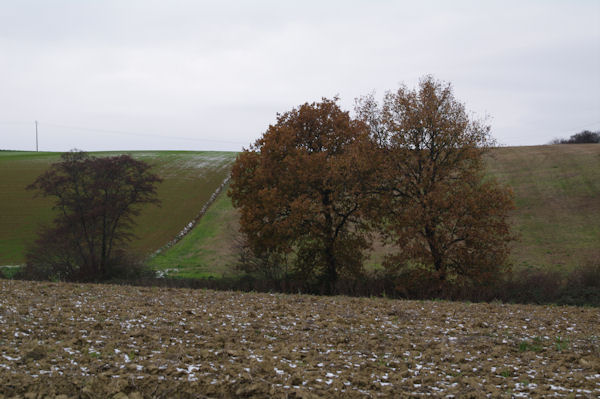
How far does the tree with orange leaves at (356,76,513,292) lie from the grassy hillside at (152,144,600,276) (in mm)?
2772

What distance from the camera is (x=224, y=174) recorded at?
71.7m

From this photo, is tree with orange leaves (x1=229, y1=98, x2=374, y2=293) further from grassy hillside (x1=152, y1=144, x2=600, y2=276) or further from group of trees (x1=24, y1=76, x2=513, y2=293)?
grassy hillside (x1=152, y1=144, x2=600, y2=276)

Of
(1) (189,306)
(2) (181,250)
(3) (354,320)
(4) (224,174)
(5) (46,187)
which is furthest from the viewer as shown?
(4) (224,174)

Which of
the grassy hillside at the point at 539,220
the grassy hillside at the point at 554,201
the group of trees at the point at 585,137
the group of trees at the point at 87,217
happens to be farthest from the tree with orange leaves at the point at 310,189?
the group of trees at the point at 585,137

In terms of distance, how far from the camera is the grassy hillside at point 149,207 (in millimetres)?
45250

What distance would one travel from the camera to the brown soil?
24.6 feet

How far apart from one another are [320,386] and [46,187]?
3127 cm

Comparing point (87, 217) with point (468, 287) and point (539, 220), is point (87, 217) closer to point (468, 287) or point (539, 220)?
point (468, 287)

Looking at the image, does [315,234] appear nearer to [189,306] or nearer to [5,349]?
[189,306]

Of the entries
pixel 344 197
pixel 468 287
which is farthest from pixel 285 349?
pixel 344 197

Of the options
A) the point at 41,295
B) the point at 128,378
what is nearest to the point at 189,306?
the point at 41,295

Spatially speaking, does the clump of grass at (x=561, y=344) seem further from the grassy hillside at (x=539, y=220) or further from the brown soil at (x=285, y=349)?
the grassy hillside at (x=539, y=220)

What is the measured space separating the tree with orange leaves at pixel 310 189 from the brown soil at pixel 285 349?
1331cm

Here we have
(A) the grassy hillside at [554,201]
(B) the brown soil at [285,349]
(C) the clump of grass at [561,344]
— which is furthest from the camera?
(A) the grassy hillside at [554,201]
